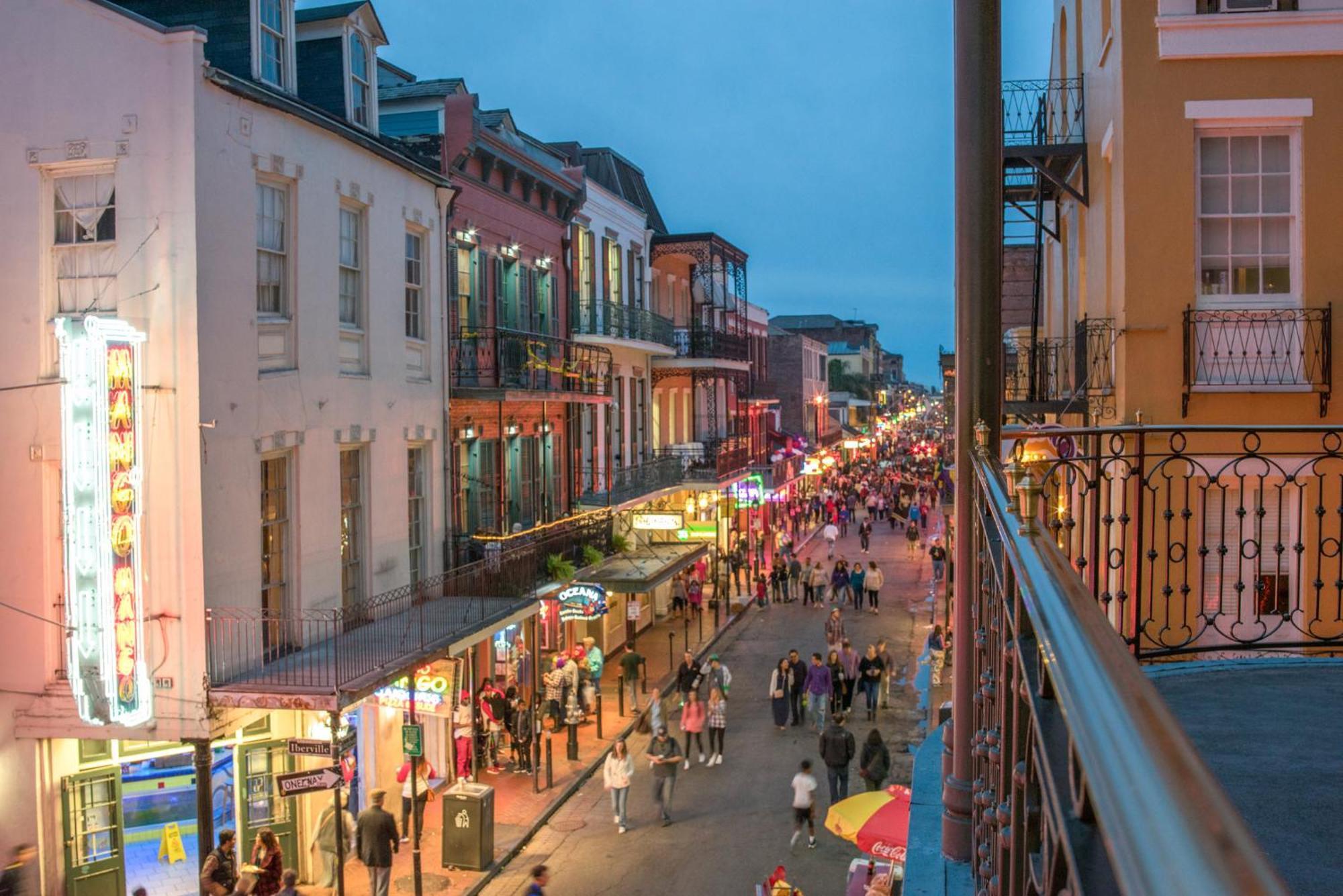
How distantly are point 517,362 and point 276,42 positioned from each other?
804 cm

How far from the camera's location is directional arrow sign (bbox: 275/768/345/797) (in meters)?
13.3

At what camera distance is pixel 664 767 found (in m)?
17.9

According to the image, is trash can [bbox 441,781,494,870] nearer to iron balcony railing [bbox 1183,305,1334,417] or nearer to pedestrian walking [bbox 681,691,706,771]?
pedestrian walking [bbox 681,691,706,771]

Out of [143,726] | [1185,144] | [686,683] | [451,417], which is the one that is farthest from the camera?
[686,683]

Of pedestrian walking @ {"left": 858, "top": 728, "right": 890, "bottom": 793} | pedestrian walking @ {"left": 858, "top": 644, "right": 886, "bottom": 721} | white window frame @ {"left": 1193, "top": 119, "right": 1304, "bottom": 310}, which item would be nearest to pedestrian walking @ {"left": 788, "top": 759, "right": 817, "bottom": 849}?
pedestrian walking @ {"left": 858, "top": 728, "right": 890, "bottom": 793}

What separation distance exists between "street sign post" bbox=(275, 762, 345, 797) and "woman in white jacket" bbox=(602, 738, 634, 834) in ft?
16.1

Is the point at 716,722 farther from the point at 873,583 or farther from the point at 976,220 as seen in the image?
the point at 976,220

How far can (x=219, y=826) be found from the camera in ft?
48.3

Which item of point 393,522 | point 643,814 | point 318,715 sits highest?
point 393,522

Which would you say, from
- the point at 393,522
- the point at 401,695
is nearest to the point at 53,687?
the point at 401,695

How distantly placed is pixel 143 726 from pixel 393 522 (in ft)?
18.5

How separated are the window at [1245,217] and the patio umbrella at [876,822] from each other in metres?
6.46

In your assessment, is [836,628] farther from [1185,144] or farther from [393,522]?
[1185,144]

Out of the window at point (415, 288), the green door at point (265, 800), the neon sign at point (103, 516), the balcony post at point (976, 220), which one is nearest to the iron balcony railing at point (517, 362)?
the window at point (415, 288)
